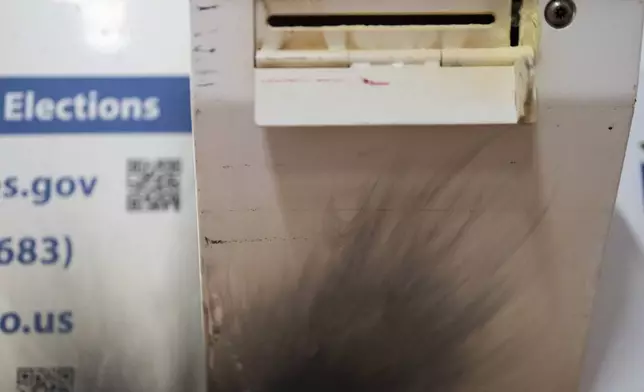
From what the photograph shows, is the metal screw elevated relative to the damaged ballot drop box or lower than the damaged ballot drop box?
elevated

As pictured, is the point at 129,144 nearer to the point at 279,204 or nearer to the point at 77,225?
the point at 77,225

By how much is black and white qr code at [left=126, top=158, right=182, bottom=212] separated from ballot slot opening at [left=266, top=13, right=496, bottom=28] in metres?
0.24

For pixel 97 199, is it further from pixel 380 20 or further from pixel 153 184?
pixel 380 20

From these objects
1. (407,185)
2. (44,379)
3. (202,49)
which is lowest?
(44,379)

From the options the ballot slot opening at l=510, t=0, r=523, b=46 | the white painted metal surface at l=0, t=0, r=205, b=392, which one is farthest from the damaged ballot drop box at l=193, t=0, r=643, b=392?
Result: the white painted metal surface at l=0, t=0, r=205, b=392

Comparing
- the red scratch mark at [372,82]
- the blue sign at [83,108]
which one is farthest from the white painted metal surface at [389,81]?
the blue sign at [83,108]

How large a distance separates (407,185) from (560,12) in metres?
0.18

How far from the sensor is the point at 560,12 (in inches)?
24.5

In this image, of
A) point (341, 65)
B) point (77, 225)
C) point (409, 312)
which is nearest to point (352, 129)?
point (341, 65)

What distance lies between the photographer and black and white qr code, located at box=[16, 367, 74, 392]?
0.78m

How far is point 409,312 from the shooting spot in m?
0.71

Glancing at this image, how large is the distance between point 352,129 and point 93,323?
34cm

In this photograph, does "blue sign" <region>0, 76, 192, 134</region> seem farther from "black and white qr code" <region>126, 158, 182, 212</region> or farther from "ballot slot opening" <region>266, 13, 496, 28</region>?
"ballot slot opening" <region>266, 13, 496, 28</region>

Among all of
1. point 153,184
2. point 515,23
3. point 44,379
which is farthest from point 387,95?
point 44,379
